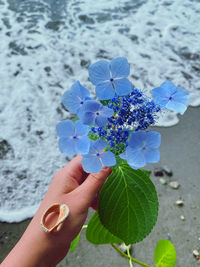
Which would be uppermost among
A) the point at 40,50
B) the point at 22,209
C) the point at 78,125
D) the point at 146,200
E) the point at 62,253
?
the point at 78,125

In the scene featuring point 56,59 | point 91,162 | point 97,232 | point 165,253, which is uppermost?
point 91,162

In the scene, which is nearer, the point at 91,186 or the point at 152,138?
the point at 152,138

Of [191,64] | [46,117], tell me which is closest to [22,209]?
[46,117]

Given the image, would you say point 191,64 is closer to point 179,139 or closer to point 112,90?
point 179,139

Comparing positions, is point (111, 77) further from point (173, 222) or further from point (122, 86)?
point (173, 222)

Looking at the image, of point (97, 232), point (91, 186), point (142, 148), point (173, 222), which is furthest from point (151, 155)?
point (173, 222)

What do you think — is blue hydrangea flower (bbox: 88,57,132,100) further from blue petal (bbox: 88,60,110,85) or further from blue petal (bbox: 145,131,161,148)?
blue petal (bbox: 145,131,161,148)

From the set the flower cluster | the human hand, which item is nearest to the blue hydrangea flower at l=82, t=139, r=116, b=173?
the flower cluster

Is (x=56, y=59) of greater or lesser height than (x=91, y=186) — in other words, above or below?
below
